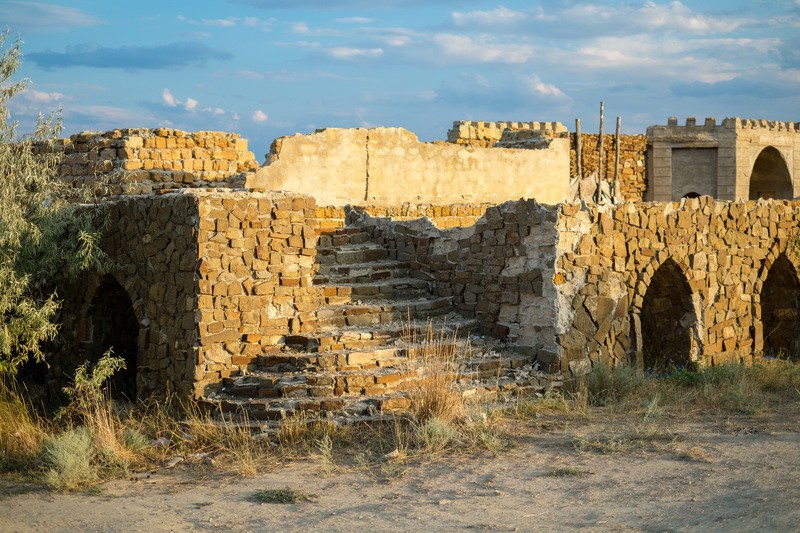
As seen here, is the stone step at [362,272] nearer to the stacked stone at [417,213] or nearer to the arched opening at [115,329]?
the stacked stone at [417,213]

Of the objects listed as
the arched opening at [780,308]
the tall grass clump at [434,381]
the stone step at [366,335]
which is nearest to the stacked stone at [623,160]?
the arched opening at [780,308]

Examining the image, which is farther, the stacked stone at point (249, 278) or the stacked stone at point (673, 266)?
the stacked stone at point (673, 266)

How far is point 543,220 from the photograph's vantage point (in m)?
10.9

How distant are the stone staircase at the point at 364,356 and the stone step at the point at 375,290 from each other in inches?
0.5

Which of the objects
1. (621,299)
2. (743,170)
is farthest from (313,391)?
(743,170)

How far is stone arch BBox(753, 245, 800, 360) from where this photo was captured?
14969 mm

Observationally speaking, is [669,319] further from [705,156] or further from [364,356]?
[705,156]

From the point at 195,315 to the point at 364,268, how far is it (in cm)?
289

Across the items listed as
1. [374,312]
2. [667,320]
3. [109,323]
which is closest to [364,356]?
[374,312]

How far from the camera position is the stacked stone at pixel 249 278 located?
395 inches

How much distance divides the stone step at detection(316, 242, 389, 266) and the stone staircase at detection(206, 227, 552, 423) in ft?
0.05

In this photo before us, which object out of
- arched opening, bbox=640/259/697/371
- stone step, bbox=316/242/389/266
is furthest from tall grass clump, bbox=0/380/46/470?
arched opening, bbox=640/259/697/371

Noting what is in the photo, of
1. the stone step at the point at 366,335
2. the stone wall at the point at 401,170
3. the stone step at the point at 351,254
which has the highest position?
the stone wall at the point at 401,170

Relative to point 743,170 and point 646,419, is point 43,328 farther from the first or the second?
point 743,170
